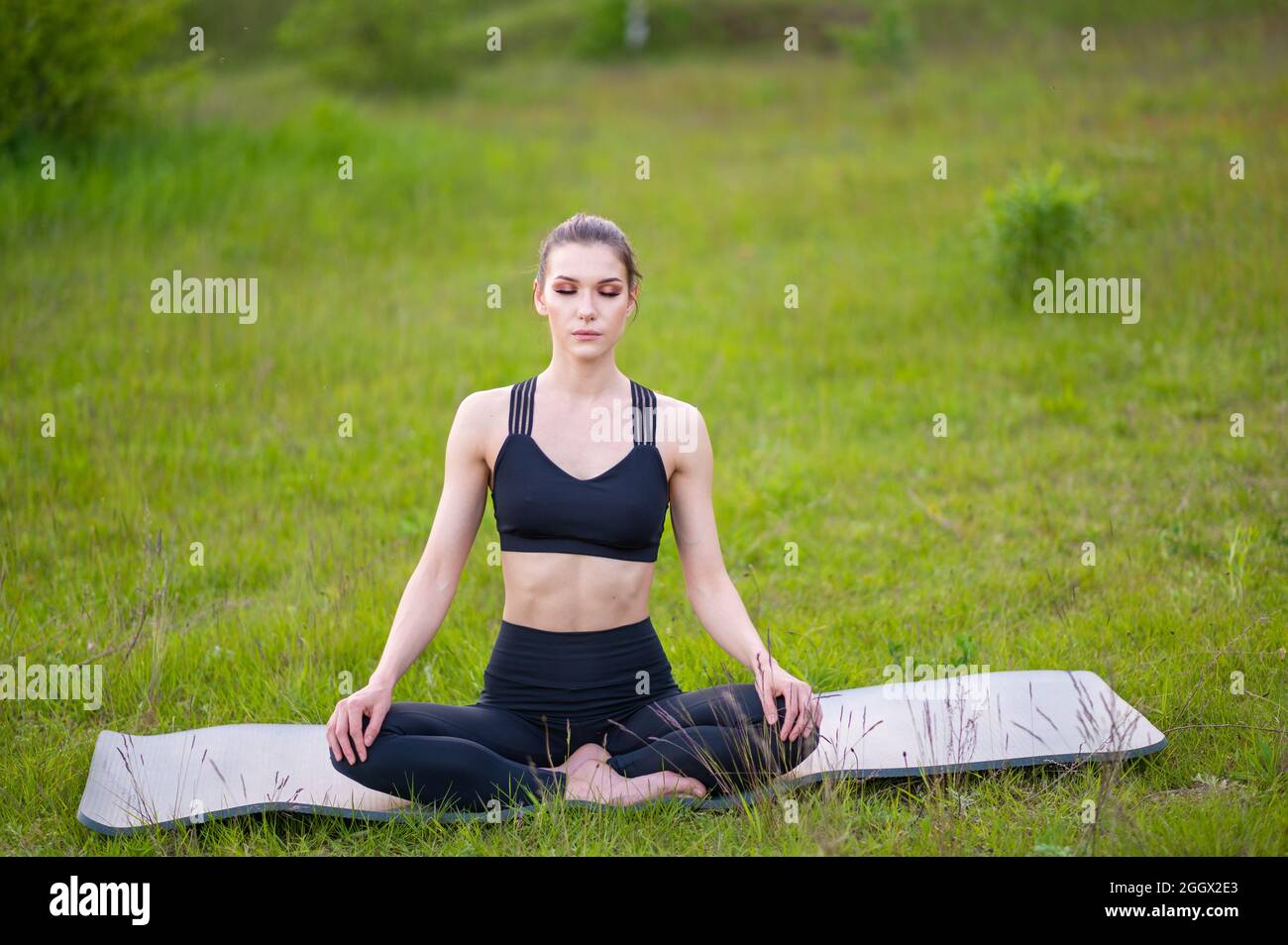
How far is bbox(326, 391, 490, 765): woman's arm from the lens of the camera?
367cm

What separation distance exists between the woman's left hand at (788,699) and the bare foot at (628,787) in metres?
0.37

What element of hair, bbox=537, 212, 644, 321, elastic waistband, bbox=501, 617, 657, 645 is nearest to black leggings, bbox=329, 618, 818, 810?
elastic waistband, bbox=501, 617, 657, 645

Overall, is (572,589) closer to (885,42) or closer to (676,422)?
(676,422)

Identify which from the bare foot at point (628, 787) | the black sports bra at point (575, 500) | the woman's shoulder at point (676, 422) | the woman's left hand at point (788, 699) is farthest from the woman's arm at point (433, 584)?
the woman's left hand at point (788, 699)

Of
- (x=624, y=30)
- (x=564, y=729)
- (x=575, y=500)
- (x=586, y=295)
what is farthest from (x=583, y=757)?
(x=624, y=30)

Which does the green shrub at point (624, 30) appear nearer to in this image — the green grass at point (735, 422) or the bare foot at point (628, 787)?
the green grass at point (735, 422)

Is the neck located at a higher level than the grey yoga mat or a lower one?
higher

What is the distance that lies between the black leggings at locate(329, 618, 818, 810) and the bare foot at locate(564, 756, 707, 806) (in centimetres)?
3

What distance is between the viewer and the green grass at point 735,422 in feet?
14.3

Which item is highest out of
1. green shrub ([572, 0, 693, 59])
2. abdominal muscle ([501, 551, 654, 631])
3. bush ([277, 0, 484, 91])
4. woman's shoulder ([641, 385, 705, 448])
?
green shrub ([572, 0, 693, 59])

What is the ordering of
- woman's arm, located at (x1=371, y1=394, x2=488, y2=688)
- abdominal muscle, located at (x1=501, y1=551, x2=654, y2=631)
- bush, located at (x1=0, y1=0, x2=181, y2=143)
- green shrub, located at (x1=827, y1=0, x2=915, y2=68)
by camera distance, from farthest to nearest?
1. green shrub, located at (x1=827, y1=0, x2=915, y2=68)
2. bush, located at (x1=0, y1=0, x2=181, y2=143)
3. abdominal muscle, located at (x1=501, y1=551, x2=654, y2=631)
4. woman's arm, located at (x1=371, y1=394, x2=488, y2=688)

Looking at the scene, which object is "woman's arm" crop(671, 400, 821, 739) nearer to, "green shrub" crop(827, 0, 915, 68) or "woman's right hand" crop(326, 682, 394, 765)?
"woman's right hand" crop(326, 682, 394, 765)

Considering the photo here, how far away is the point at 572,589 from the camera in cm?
393
